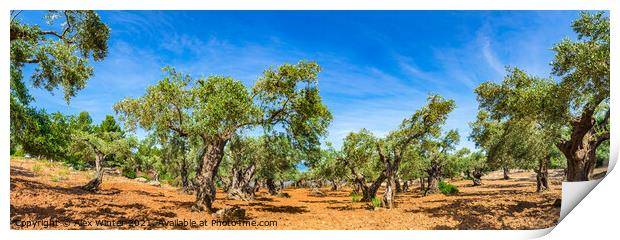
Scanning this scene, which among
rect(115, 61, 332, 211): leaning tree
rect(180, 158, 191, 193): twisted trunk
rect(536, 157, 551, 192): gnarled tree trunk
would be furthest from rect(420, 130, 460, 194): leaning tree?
rect(180, 158, 191, 193): twisted trunk

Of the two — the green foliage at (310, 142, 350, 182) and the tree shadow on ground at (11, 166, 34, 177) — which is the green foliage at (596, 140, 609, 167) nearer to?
the green foliage at (310, 142, 350, 182)

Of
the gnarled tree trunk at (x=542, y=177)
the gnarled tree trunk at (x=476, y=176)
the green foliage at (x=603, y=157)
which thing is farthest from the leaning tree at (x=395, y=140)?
the gnarled tree trunk at (x=476, y=176)

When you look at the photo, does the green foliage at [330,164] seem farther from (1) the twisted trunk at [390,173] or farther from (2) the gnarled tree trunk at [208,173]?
(2) the gnarled tree trunk at [208,173]

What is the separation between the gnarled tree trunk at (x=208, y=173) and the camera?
1510 centimetres

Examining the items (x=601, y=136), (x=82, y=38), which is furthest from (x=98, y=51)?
(x=601, y=136)

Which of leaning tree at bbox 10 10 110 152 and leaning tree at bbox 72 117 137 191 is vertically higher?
leaning tree at bbox 10 10 110 152

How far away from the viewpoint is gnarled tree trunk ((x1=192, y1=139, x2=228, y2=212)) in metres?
15.1

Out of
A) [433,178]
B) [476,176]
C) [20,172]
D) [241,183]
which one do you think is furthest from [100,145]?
[476,176]

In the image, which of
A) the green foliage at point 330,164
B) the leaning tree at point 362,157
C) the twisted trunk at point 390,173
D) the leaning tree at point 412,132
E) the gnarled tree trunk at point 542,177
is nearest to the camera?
the leaning tree at point 412,132

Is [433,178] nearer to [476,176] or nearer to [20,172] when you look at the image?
[476,176]

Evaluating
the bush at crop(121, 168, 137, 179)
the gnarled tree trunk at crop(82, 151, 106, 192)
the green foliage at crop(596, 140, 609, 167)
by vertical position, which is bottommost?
the bush at crop(121, 168, 137, 179)

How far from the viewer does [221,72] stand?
1460cm
